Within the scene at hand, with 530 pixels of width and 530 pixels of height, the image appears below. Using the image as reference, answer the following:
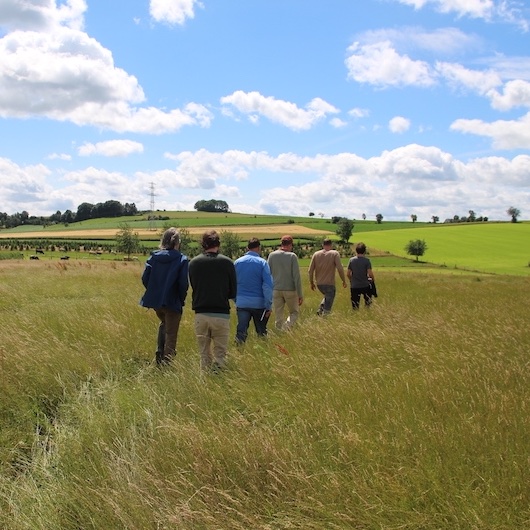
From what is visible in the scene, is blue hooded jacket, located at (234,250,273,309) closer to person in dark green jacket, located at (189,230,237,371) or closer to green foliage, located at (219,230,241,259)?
person in dark green jacket, located at (189,230,237,371)

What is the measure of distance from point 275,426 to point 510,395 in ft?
6.37

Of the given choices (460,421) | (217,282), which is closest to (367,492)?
(460,421)

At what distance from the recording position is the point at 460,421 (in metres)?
3.74

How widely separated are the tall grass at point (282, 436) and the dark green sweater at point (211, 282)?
0.70m

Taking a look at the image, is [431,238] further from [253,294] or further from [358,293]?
[253,294]

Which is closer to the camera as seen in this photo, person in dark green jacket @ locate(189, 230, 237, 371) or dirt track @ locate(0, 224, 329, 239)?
person in dark green jacket @ locate(189, 230, 237, 371)

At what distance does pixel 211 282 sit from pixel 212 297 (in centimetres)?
20

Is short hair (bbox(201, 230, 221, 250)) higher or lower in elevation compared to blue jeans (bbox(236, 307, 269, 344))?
higher

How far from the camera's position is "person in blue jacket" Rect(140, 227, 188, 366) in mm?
7422

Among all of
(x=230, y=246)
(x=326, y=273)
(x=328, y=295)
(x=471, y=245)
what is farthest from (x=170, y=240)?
(x=471, y=245)

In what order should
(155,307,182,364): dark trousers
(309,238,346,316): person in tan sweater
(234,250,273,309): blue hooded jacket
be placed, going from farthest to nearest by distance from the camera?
(309,238,346,316): person in tan sweater → (234,250,273,309): blue hooded jacket → (155,307,182,364): dark trousers

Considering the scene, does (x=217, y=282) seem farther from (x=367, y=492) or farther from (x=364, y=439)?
(x=367, y=492)

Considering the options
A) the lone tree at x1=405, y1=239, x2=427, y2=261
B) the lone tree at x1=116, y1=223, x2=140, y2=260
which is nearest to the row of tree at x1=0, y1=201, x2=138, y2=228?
the lone tree at x1=116, y1=223, x2=140, y2=260

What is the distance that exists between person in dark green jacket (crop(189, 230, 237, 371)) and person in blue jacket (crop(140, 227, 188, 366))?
29.7 inches
